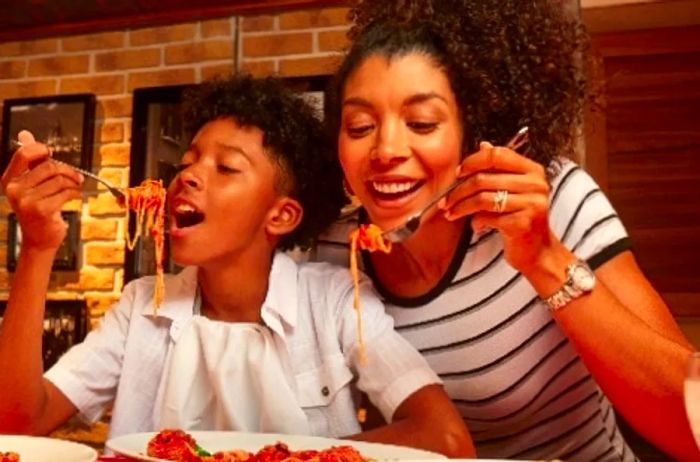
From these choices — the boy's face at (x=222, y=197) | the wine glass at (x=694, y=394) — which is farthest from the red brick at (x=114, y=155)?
the wine glass at (x=694, y=394)

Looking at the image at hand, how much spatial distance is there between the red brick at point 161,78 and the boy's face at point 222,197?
190 cm

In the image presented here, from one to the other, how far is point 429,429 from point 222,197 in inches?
22.7

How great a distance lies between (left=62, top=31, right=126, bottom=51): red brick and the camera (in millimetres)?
3557

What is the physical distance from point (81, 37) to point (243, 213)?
2419 millimetres

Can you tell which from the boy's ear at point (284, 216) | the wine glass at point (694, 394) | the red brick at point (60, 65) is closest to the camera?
the wine glass at point (694, 394)

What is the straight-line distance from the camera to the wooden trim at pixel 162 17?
10.9 feet

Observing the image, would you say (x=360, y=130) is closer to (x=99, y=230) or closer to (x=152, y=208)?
(x=152, y=208)

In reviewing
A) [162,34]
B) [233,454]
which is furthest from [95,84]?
[233,454]

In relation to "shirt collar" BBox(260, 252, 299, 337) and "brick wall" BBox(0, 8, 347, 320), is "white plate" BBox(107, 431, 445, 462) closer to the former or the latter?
"shirt collar" BBox(260, 252, 299, 337)

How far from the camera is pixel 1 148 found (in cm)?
360

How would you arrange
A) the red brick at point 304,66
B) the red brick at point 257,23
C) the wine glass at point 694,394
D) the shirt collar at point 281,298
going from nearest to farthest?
the wine glass at point 694,394 → the shirt collar at point 281,298 → the red brick at point 304,66 → the red brick at point 257,23

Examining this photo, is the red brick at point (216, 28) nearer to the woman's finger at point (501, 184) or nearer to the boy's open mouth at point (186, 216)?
the boy's open mouth at point (186, 216)

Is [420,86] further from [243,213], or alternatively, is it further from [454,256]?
[243,213]

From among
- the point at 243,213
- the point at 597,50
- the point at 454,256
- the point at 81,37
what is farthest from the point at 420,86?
the point at 81,37
